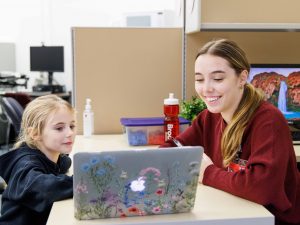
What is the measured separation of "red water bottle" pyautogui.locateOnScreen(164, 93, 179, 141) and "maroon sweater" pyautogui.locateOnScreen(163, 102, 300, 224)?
47 centimetres

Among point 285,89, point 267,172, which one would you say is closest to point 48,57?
point 285,89

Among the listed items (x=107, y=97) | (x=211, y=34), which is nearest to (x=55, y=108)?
(x=107, y=97)

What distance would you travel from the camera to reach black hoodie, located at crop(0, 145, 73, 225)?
1142 mm

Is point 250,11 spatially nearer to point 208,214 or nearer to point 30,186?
point 208,214

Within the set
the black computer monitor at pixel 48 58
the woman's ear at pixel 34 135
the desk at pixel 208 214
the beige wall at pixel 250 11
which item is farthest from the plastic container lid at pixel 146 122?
the black computer monitor at pixel 48 58

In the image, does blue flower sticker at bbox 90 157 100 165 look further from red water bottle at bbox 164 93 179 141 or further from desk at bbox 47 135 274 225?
red water bottle at bbox 164 93 179 141

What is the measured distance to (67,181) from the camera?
1.16 meters

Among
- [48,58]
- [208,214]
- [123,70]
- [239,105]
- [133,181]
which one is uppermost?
[48,58]

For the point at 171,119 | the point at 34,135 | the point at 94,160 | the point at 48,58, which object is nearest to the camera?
the point at 94,160

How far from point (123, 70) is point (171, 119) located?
0.46 metres

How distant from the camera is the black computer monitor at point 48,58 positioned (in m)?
5.47

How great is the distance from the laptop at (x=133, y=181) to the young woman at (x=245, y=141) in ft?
0.69

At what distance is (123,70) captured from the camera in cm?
216

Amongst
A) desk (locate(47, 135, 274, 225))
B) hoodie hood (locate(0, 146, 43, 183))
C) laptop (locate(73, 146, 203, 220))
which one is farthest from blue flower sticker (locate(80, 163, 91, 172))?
hoodie hood (locate(0, 146, 43, 183))
